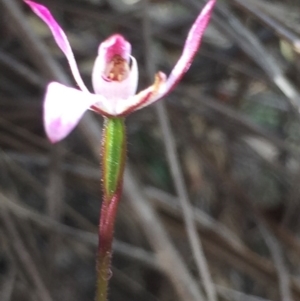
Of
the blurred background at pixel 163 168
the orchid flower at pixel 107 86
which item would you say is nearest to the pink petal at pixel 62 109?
the orchid flower at pixel 107 86

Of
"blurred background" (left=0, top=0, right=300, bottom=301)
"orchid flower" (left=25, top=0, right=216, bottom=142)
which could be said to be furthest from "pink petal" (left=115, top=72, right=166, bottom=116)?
"blurred background" (left=0, top=0, right=300, bottom=301)

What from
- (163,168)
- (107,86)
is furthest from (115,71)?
(163,168)

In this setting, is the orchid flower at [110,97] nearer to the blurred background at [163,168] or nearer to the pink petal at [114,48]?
the pink petal at [114,48]

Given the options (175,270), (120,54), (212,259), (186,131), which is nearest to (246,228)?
(212,259)

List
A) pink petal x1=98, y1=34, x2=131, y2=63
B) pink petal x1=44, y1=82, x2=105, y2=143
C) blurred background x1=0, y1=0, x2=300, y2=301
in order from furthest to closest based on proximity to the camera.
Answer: blurred background x1=0, y1=0, x2=300, y2=301 < pink petal x1=98, y1=34, x2=131, y2=63 < pink petal x1=44, y1=82, x2=105, y2=143

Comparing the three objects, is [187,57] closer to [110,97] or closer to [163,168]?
[110,97]

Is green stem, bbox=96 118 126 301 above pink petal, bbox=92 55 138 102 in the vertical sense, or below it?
below

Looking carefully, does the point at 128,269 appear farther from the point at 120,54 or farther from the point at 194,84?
the point at 120,54

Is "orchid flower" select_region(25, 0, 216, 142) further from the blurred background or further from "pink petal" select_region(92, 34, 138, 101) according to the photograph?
the blurred background
